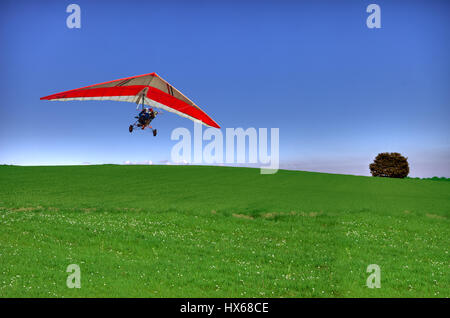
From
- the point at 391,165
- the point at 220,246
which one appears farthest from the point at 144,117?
the point at 391,165

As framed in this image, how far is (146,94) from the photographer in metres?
18.8

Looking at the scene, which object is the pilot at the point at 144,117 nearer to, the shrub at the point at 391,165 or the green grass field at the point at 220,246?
the green grass field at the point at 220,246

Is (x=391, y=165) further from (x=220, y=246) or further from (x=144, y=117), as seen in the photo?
(x=144, y=117)

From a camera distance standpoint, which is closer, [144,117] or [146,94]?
[144,117]

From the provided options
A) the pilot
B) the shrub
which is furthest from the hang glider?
the shrub

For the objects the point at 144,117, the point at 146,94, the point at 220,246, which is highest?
the point at 146,94

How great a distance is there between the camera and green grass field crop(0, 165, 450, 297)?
11.0 m

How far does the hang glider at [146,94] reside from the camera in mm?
17125

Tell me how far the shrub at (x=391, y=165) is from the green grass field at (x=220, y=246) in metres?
54.0

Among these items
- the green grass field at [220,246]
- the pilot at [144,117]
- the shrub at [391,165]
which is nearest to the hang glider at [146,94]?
the pilot at [144,117]

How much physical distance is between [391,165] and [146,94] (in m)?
82.8

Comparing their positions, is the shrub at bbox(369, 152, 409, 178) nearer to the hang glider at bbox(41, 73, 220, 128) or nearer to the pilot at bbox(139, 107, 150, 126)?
the hang glider at bbox(41, 73, 220, 128)
